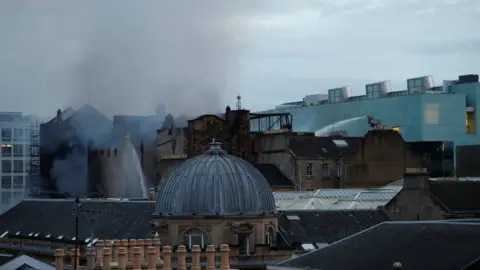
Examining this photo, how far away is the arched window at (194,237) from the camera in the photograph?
78.2 metres

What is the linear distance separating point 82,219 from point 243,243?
2630 centimetres

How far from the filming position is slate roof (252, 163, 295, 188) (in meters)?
122

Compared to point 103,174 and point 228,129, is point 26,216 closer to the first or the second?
point 228,129

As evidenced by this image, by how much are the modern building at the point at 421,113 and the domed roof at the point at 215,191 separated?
57.4 m

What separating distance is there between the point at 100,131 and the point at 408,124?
44.5 m

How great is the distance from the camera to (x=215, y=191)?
79812 mm

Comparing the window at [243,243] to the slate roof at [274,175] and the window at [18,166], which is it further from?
the window at [18,166]

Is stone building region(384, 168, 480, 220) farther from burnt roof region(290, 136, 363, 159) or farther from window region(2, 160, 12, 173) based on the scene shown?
window region(2, 160, 12, 173)

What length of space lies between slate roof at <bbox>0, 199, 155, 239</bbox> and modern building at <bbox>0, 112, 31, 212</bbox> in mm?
36975


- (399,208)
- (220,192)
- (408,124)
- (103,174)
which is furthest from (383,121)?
(220,192)

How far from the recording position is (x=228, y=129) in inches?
5197

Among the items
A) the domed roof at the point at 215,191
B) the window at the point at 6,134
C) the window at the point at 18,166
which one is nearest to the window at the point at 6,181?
the window at the point at 18,166

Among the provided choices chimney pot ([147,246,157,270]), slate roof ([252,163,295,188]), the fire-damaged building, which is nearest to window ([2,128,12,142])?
the fire-damaged building

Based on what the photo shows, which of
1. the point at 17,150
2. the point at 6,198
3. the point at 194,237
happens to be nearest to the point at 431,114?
the point at 6,198
